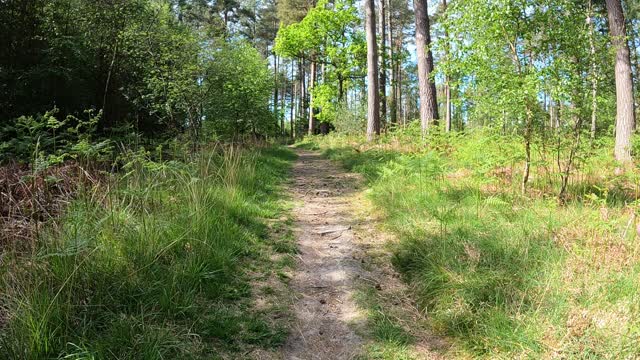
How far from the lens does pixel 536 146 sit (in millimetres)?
5996

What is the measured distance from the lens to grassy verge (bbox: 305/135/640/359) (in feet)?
8.24

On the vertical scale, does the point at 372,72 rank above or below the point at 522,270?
above

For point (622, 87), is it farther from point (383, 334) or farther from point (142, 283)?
point (142, 283)

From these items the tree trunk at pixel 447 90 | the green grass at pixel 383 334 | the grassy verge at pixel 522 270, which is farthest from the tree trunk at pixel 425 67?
the green grass at pixel 383 334

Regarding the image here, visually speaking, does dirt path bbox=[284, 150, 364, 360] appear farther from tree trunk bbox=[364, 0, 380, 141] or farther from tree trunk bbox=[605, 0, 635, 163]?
tree trunk bbox=[364, 0, 380, 141]

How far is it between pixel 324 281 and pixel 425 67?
8.21 metres

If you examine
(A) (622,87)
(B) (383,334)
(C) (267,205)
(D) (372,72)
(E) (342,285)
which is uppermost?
(D) (372,72)

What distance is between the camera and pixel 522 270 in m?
3.24

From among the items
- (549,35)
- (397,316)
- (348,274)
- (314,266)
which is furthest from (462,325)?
(549,35)

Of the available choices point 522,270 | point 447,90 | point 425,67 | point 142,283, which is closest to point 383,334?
point 522,270

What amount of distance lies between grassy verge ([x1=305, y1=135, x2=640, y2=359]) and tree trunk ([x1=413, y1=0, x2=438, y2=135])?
17.7 feet

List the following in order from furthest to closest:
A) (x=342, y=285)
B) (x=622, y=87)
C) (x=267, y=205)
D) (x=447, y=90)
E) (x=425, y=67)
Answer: (x=447, y=90)
(x=425, y=67)
(x=622, y=87)
(x=267, y=205)
(x=342, y=285)

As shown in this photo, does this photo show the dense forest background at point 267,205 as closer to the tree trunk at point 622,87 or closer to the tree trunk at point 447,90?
the tree trunk at point 622,87

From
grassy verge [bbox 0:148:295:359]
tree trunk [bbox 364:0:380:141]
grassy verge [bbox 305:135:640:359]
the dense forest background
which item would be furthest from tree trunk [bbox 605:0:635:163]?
grassy verge [bbox 0:148:295:359]
